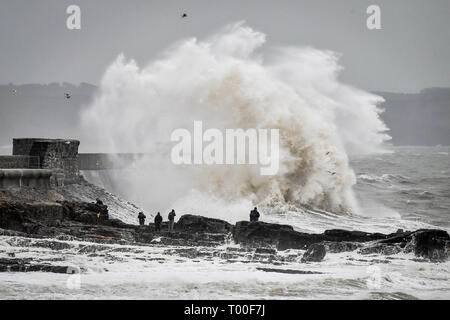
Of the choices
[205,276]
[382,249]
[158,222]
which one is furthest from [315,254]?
[158,222]

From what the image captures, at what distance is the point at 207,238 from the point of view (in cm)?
1920

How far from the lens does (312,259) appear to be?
17.6 m

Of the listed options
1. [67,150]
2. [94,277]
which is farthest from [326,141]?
[94,277]

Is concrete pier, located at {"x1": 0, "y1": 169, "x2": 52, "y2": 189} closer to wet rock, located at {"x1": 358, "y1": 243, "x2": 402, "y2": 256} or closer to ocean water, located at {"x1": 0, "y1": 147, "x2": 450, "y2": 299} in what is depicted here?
ocean water, located at {"x1": 0, "y1": 147, "x2": 450, "y2": 299}

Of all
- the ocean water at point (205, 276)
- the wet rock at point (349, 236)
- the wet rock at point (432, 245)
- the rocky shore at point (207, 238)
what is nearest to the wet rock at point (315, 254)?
the rocky shore at point (207, 238)

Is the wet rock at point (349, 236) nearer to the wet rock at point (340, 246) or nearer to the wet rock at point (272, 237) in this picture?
the wet rock at point (272, 237)

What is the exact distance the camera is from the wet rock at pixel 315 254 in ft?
57.8

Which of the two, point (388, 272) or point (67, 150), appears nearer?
point (388, 272)

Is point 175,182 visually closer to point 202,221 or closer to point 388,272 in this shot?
point 202,221

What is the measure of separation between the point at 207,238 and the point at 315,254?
110 inches

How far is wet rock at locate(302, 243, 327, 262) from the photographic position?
17625 mm

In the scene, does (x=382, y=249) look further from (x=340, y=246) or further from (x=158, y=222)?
(x=158, y=222)

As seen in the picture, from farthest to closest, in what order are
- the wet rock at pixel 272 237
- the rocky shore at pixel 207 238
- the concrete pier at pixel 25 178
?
the concrete pier at pixel 25 178
the wet rock at pixel 272 237
the rocky shore at pixel 207 238
